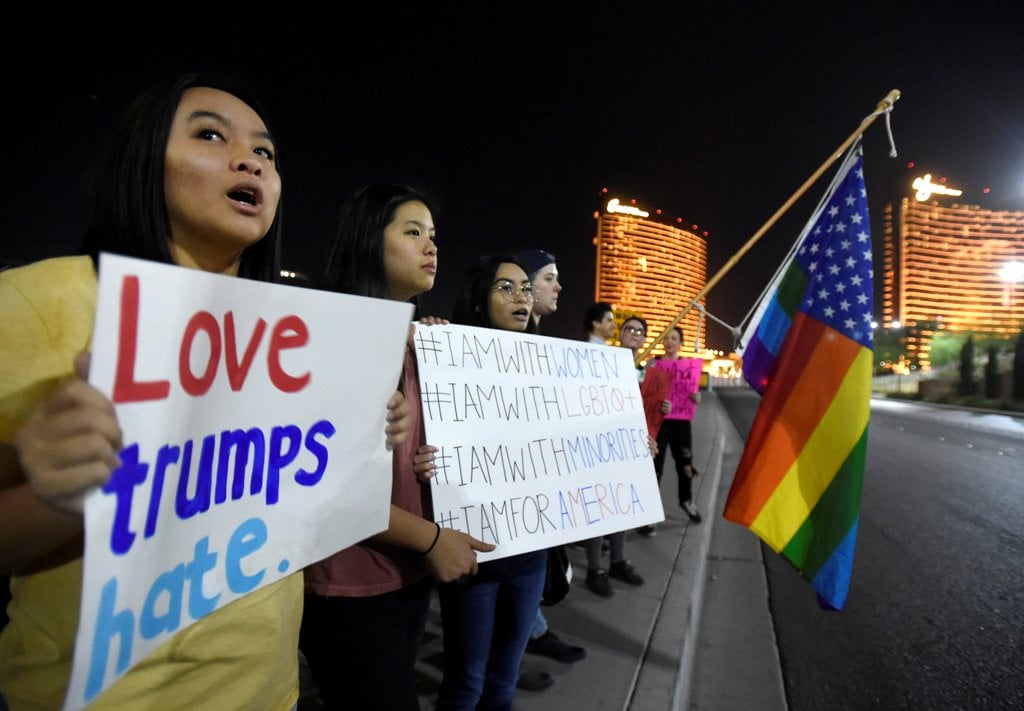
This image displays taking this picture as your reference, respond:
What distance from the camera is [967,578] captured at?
4.36 metres

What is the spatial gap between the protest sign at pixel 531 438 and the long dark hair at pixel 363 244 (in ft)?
0.77

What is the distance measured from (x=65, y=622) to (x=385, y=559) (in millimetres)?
791

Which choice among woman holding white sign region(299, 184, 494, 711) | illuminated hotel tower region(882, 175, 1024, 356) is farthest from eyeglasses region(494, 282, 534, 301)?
illuminated hotel tower region(882, 175, 1024, 356)

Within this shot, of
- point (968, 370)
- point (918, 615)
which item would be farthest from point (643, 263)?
point (918, 615)

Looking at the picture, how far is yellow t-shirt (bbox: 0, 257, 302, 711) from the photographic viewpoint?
76cm

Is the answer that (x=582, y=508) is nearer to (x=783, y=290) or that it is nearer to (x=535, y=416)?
(x=535, y=416)

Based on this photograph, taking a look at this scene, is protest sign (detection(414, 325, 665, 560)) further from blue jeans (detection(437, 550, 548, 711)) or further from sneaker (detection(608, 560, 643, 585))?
sneaker (detection(608, 560, 643, 585))

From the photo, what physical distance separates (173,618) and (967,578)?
5.66 metres

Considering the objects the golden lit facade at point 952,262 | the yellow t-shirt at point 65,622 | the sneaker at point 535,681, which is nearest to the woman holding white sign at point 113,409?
the yellow t-shirt at point 65,622

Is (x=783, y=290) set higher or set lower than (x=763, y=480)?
higher

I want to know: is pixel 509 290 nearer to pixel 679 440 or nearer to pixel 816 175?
pixel 816 175

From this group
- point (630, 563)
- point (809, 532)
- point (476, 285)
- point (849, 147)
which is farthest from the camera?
point (630, 563)

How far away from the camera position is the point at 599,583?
3.67m

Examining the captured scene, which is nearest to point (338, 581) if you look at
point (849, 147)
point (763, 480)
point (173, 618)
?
point (173, 618)
